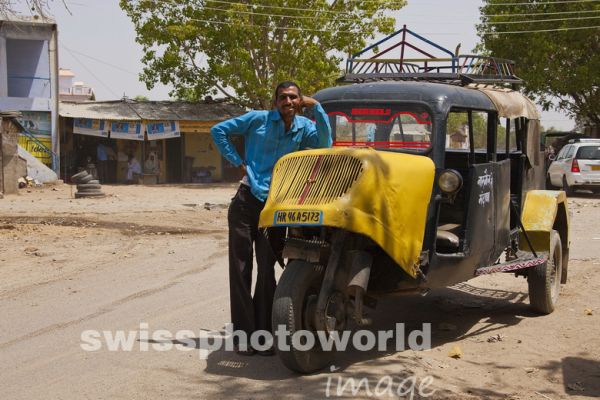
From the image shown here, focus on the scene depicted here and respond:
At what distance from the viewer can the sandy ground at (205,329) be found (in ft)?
16.3

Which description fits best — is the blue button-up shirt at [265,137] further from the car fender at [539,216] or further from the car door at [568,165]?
the car door at [568,165]

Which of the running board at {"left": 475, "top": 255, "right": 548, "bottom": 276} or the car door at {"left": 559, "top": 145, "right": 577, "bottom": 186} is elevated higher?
the car door at {"left": 559, "top": 145, "right": 577, "bottom": 186}

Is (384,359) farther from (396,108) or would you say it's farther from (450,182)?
(396,108)

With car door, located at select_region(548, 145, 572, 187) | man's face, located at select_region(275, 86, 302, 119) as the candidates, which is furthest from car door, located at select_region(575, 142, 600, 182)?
man's face, located at select_region(275, 86, 302, 119)

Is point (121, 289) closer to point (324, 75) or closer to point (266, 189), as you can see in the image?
point (266, 189)

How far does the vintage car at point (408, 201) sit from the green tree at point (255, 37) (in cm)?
2253

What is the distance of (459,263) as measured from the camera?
20.2ft

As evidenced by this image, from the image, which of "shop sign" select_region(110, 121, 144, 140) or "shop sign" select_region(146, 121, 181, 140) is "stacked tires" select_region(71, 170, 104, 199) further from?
"shop sign" select_region(146, 121, 181, 140)

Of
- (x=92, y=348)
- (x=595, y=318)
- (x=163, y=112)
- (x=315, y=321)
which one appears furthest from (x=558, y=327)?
(x=163, y=112)

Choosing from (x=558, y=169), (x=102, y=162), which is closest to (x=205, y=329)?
(x=558, y=169)

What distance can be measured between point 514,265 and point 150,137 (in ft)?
88.5

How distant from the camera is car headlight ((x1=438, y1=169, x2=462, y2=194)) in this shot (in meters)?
5.76

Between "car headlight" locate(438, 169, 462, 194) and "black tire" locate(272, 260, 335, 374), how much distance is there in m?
1.16

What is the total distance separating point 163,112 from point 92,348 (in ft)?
93.6
